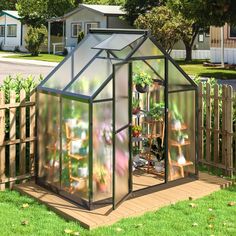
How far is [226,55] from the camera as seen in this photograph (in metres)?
39.6

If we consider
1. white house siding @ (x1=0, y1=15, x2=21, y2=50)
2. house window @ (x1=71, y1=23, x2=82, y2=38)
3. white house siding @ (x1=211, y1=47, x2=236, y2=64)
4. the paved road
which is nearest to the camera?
the paved road

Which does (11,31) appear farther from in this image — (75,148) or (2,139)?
(75,148)

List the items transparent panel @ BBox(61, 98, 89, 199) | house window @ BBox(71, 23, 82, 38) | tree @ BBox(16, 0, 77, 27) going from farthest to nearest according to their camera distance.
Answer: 1. tree @ BBox(16, 0, 77, 27)
2. house window @ BBox(71, 23, 82, 38)
3. transparent panel @ BBox(61, 98, 89, 199)

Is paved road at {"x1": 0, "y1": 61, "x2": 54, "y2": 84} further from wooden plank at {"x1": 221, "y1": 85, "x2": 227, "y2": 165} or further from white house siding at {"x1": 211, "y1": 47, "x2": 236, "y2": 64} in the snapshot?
wooden plank at {"x1": 221, "y1": 85, "x2": 227, "y2": 165}

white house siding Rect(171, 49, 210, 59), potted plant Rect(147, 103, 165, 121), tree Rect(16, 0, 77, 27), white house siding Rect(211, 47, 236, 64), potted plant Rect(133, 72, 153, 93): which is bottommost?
potted plant Rect(147, 103, 165, 121)

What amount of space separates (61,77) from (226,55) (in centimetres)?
3300

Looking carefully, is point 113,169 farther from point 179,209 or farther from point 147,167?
point 147,167

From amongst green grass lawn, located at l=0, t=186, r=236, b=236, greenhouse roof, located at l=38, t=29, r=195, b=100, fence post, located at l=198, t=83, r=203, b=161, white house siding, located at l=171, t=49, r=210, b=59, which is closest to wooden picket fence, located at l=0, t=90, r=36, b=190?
greenhouse roof, located at l=38, t=29, r=195, b=100

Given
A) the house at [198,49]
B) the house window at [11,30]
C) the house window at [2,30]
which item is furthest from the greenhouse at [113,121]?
the house window at [2,30]

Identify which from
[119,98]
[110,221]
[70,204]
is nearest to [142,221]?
[110,221]

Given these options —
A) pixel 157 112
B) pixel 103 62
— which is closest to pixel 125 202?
pixel 157 112

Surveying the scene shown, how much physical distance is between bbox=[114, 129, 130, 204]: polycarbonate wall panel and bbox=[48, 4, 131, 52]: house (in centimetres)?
3951

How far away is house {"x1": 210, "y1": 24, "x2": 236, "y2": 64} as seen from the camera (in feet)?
128

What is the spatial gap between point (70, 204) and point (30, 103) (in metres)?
1.99
